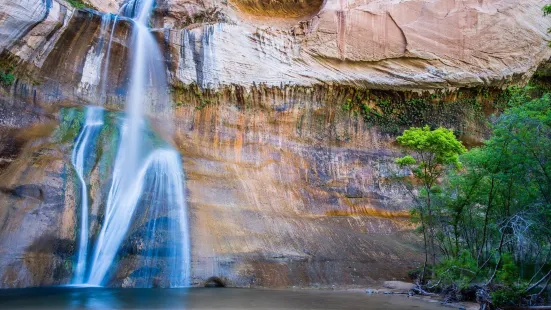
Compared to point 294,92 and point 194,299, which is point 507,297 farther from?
point 294,92

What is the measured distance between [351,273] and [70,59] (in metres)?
15.8

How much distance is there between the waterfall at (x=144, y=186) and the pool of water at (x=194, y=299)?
1487mm

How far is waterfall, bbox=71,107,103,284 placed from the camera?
1480cm

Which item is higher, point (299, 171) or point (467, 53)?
point (467, 53)

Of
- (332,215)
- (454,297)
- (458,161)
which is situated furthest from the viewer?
(332,215)

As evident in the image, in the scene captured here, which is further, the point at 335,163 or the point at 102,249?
the point at 335,163

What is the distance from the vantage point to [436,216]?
15.9m

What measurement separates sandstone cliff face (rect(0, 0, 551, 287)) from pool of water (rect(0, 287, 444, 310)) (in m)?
3.70

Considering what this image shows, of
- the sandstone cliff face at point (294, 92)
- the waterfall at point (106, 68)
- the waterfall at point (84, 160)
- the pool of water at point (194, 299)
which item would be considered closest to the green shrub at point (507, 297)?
the pool of water at point (194, 299)

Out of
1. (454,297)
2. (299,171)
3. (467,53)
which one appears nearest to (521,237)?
(454,297)

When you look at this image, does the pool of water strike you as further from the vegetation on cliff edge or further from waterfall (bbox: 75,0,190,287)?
the vegetation on cliff edge

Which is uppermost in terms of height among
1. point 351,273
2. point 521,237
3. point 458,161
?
point 458,161

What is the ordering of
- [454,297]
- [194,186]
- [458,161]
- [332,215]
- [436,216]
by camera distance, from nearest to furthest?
[454,297] < [458,161] < [436,216] < [194,186] < [332,215]

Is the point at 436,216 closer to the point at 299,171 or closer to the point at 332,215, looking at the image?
the point at 332,215
